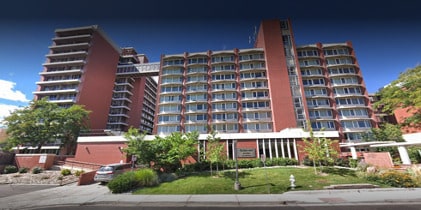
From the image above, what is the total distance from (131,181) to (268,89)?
37478 mm

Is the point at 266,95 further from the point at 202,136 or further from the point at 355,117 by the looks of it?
the point at 202,136

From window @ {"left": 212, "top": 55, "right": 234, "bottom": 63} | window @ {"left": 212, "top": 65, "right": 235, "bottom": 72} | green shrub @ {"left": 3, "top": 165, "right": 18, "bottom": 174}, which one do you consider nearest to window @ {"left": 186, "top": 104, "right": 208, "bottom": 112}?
window @ {"left": 212, "top": 65, "right": 235, "bottom": 72}

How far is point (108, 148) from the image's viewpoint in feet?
91.8

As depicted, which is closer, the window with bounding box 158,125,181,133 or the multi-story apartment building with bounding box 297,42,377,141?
the multi-story apartment building with bounding box 297,42,377,141

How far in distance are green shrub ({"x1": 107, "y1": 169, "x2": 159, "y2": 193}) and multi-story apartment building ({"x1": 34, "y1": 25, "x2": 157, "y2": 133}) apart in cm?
3096

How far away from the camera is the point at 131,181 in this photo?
14.2 meters

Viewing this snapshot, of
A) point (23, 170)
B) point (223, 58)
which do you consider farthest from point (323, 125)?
point (23, 170)

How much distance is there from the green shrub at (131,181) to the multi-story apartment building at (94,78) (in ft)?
102

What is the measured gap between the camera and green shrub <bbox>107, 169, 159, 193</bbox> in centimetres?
1350

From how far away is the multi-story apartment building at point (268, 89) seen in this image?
4062cm

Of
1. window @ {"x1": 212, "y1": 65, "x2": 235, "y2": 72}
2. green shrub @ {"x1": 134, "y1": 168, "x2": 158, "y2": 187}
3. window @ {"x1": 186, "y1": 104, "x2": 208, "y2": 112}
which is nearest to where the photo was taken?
green shrub @ {"x1": 134, "y1": 168, "x2": 158, "y2": 187}

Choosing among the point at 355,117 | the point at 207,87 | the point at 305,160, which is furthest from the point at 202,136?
the point at 355,117

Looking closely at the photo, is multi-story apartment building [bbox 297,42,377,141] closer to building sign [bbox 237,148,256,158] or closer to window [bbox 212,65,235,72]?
window [bbox 212,65,235,72]

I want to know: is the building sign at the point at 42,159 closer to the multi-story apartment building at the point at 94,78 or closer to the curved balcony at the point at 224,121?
the multi-story apartment building at the point at 94,78
